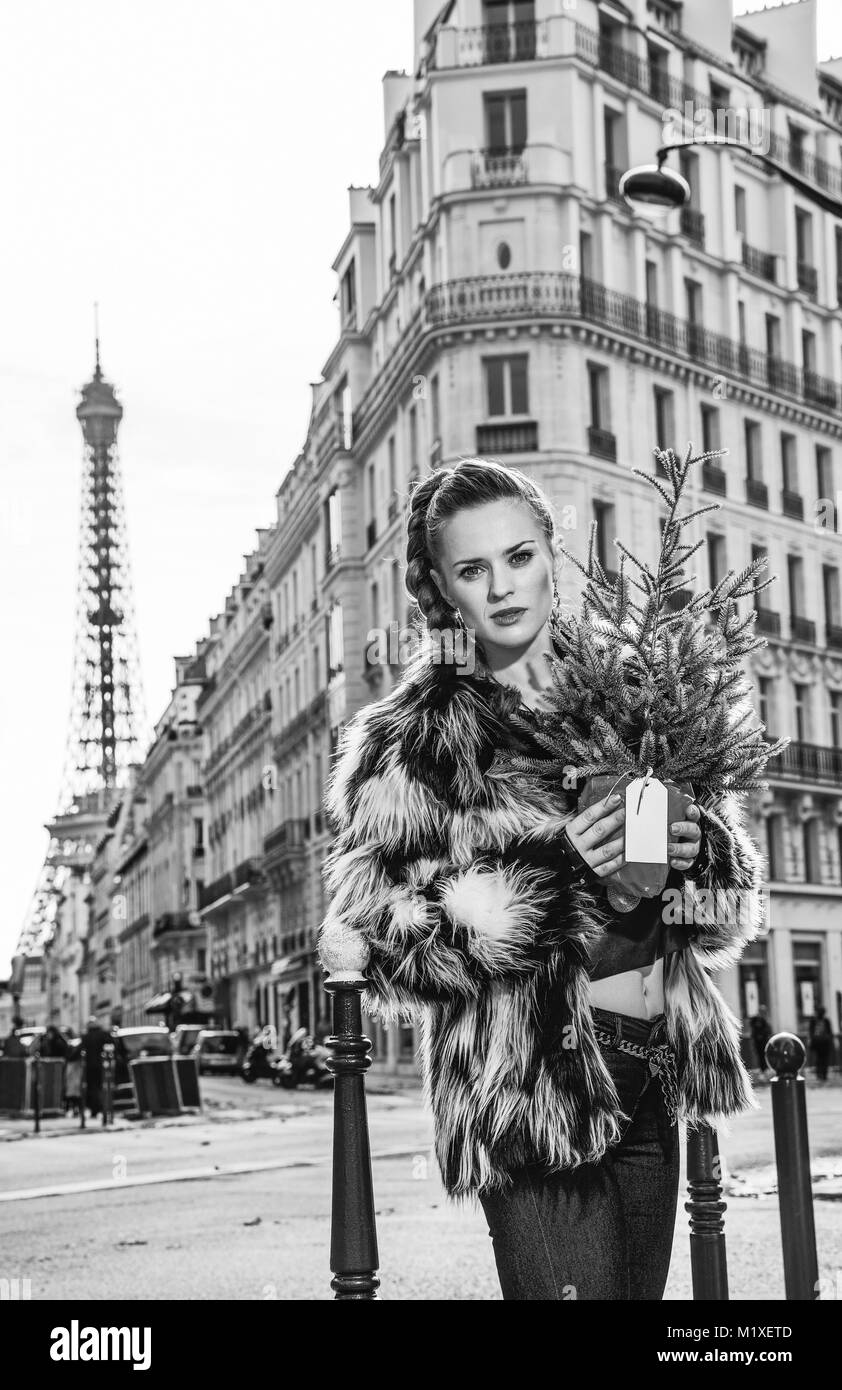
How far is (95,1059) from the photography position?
93.8ft

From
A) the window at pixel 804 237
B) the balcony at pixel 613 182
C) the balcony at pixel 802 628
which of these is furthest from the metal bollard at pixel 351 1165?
the window at pixel 804 237

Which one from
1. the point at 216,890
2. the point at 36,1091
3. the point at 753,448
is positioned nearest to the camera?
the point at 36,1091

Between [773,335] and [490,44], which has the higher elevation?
[490,44]

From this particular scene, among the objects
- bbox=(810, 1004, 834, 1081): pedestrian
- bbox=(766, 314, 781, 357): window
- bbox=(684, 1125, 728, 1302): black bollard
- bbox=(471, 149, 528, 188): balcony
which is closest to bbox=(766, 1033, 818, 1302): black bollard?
bbox=(684, 1125, 728, 1302): black bollard

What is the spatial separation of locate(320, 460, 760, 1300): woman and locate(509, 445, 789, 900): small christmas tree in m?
0.08

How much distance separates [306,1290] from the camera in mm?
7379

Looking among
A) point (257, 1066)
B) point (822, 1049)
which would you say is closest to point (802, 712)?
point (822, 1049)

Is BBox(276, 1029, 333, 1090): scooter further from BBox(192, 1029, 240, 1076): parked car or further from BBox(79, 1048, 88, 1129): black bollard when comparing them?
BBox(79, 1048, 88, 1129): black bollard

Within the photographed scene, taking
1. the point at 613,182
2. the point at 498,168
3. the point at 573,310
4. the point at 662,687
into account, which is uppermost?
the point at 613,182

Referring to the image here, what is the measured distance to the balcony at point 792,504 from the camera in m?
48.4

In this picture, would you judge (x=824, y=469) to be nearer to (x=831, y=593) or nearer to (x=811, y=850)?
(x=831, y=593)

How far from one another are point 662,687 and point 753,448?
46.2m
